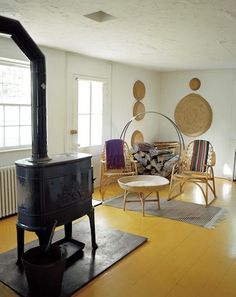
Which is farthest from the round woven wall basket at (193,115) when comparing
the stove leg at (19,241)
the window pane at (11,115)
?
the stove leg at (19,241)

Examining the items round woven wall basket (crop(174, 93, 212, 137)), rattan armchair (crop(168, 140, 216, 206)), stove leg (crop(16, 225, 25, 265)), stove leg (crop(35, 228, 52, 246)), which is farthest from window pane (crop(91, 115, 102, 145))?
stove leg (crop(35, 228, 52, 246))

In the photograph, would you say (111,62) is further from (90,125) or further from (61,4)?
(61,4)

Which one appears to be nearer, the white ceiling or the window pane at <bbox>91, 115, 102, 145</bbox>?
the white ceiling

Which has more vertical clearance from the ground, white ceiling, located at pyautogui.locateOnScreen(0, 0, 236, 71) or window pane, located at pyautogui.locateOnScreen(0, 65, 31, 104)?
white ceiling, located at pyautogui.locateOnScreen(0, 0, 236, 71)

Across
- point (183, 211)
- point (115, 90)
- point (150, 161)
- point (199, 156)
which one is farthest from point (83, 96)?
point (183, 211)

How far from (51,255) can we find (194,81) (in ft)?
16.5

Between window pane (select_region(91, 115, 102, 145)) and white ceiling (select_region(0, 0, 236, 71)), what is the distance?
1.11 m

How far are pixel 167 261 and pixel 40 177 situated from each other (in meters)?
1.41

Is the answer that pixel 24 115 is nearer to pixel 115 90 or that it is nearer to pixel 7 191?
pixel 7 191

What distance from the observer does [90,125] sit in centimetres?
514

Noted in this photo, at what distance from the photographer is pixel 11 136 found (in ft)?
12.8

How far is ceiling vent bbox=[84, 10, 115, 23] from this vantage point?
8.60 ft

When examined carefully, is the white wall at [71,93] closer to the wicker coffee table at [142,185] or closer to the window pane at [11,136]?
the window pane at [11,136]

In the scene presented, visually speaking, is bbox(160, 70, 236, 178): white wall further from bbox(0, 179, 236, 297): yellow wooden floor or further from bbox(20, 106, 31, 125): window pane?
bbox(20, 106, 31, 125): window pane
